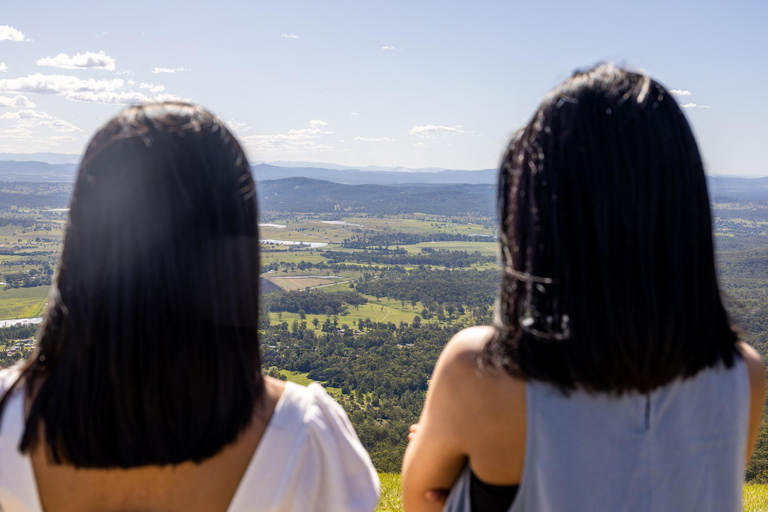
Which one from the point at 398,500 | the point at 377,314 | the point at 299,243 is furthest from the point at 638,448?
the point at 299,243

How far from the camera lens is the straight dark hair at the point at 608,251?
110cm

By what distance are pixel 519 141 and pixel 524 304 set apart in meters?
0.40

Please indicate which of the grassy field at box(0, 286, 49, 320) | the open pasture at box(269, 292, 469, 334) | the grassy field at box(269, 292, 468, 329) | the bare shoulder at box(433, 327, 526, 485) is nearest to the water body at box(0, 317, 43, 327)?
the grassy field at box(0, 286, 49, 320)

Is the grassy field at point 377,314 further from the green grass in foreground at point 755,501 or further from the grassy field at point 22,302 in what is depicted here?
the green grass in foreground at point 755,501

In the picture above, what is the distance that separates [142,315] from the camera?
1.12 meters

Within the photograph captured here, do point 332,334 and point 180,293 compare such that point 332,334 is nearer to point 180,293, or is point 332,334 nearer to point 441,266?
point 441,266

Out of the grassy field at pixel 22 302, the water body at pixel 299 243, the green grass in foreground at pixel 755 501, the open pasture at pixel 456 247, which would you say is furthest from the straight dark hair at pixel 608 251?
the water body at pixel 299 243

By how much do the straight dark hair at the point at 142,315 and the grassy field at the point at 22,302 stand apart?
6602 centimetres

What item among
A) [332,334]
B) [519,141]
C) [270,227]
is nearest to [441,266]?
[332,334]

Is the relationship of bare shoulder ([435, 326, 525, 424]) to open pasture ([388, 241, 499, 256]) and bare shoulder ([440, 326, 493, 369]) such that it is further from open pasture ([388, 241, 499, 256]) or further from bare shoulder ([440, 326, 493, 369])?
open pasture ([388, 241, 499, 256])

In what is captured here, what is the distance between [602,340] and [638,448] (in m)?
0.29

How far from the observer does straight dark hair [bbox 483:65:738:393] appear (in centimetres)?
110

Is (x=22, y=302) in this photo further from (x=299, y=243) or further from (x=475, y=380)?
(x=475, y=380)

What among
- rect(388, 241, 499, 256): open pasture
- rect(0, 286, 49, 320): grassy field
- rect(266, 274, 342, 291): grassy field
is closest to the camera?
rect(0, 286, 49, 320): grassy field
